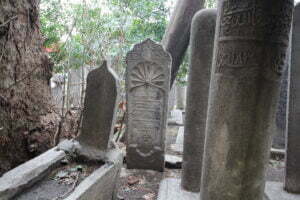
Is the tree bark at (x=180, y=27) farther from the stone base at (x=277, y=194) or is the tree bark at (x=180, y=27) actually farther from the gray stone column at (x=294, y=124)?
the stone base at (x=277, y=194)

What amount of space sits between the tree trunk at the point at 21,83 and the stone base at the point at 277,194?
9.18ft

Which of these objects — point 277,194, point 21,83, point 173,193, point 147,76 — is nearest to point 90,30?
point 147,76

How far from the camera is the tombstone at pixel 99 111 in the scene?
2889 mm

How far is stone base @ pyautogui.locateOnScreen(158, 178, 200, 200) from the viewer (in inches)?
97.7

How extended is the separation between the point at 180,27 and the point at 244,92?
175 inches

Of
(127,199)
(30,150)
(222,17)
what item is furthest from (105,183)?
(222,17)

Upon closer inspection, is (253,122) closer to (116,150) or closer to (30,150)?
(116,150)

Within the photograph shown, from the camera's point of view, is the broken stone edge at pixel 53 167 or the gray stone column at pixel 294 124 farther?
the gray stone column at pixel 294 124

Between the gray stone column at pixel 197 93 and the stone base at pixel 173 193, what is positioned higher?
the gray stone column at pixel 197 93

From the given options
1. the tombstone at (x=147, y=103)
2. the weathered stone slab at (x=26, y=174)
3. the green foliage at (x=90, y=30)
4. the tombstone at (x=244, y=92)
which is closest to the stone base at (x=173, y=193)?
the tombstone at (x=244, y=92)

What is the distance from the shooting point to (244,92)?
1331 mm

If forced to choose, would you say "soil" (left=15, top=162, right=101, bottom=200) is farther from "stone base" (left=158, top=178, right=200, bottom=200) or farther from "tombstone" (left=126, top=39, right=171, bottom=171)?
"tombstone" (left=126, top=39, right=171, bottom=171)

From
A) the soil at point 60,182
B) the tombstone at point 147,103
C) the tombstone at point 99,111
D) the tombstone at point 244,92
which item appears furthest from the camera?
the tombstone at point 147,103

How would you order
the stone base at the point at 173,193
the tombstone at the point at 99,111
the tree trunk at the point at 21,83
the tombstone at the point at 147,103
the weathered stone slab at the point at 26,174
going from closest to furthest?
the weathered stone slab at the point at 26,174
the stone base at the point at 173,193
the tree trunk at the point at 21,83
the tombstone at the point at 99,111
the tombstone at the point at 147,103
